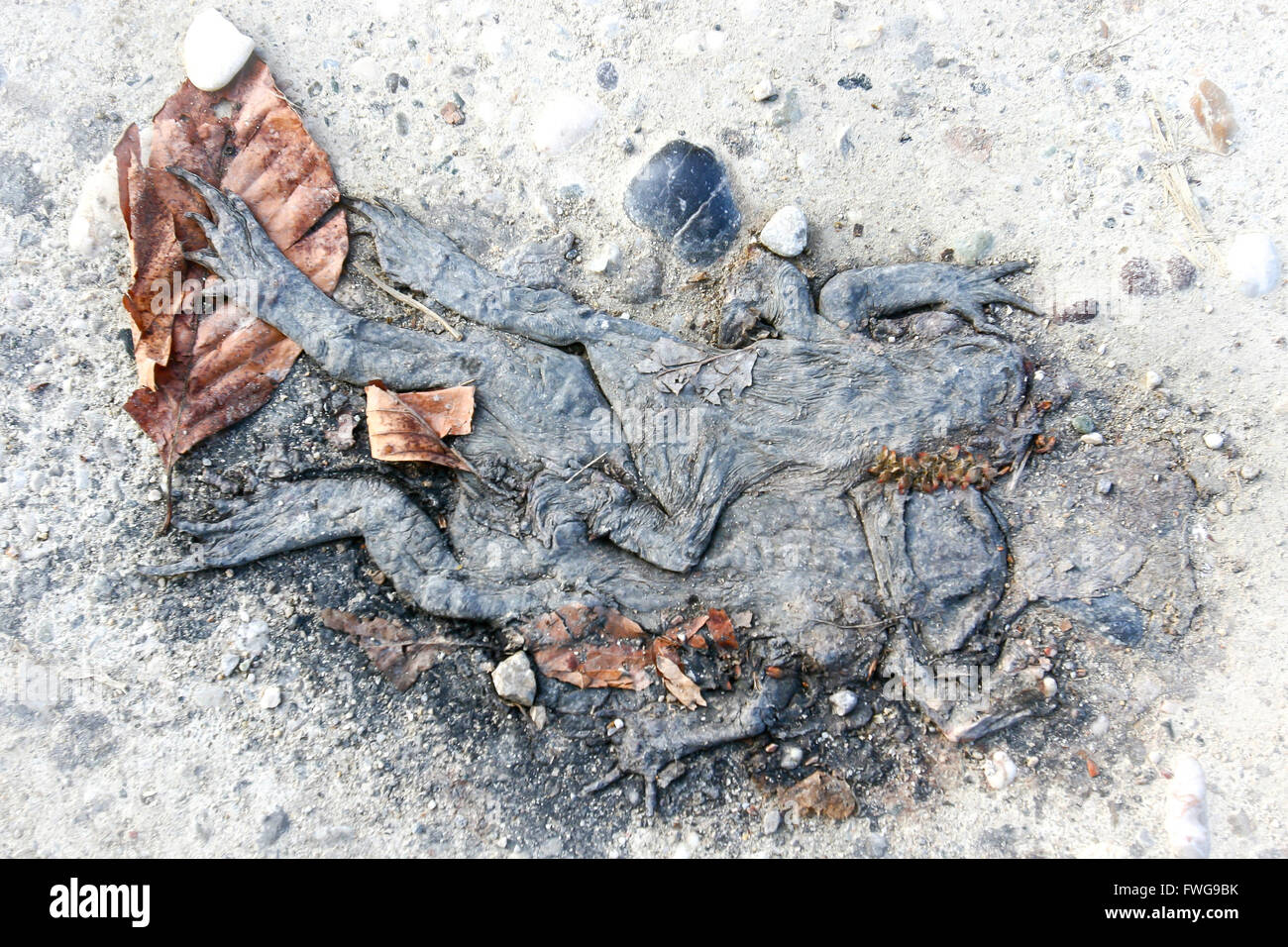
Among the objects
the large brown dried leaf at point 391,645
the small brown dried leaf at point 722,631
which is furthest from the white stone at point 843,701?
the large brown dried leaf at point 391,645

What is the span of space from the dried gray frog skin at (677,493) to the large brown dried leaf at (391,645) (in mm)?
168

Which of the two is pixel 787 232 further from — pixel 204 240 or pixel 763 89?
pixel 204 240

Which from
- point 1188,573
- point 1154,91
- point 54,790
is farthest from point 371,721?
point 1154,91

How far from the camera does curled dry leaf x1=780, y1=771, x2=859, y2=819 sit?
2.73 metres

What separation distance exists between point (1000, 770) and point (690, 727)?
1.20m

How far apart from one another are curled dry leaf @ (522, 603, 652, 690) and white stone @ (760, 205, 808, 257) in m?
1.70

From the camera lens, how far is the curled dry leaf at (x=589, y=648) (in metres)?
2.76

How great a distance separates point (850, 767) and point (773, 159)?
2.55 metres

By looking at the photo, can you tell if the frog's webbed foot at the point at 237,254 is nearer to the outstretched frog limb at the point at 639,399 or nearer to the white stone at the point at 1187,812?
the outstretched frog limb at the point at 639,399

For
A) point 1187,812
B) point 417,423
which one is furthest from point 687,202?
point 1187,812

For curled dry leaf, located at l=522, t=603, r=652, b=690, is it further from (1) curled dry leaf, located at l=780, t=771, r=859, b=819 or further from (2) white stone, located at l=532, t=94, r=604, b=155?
(2) white stone, located at l=532, t=94, r=604, b=155

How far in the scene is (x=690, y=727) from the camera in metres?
2.75

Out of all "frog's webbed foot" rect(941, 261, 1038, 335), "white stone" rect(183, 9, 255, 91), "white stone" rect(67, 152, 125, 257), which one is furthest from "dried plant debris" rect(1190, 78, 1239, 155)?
"white stone" rect(67, 152, 125, 257)

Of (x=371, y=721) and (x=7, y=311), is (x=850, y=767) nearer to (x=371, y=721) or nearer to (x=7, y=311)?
(x=371, y=721)
